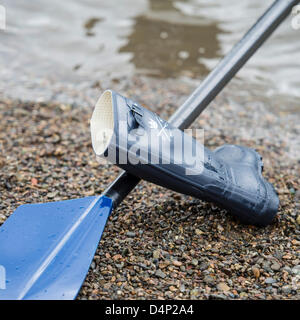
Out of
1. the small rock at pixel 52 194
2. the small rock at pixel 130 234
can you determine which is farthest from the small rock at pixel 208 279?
the small rock at pixel 52 194

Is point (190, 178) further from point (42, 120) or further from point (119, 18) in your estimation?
point (119, 18)

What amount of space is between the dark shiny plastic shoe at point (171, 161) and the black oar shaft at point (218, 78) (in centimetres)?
18

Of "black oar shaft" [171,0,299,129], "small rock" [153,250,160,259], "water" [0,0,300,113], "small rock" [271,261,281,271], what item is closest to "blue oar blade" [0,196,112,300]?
"small rock" [153,250,160,259]

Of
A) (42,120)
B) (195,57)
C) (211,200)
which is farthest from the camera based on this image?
(195,57)

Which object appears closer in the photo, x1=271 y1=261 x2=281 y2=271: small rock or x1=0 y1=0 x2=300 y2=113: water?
x1=271 y1=261 x2=281 y2=271: small rock

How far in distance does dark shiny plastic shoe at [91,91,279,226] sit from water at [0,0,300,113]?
1662 millimetres

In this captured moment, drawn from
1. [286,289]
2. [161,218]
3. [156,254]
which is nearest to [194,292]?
[156,254]

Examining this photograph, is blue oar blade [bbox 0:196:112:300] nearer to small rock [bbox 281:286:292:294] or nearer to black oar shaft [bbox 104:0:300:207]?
black oar shaft [bbox 104:0:300:207]

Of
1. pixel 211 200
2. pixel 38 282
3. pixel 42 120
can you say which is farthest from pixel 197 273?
pixel 42 120

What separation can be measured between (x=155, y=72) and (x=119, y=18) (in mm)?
1404

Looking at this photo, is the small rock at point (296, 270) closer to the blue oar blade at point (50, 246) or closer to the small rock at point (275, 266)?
the small rock at point (275, 266)

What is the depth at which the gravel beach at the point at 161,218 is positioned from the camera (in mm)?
1654

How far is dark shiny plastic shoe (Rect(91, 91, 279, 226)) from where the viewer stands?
1633mm

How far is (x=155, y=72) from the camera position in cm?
390
